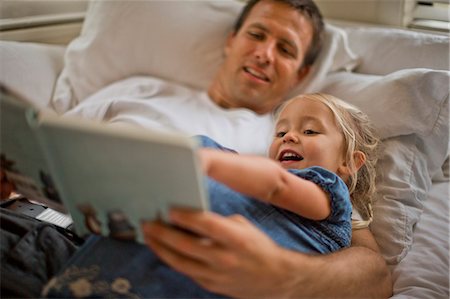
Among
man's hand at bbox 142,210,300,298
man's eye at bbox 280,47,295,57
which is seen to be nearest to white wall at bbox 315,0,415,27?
man's eye at bbox 280,47,295,57

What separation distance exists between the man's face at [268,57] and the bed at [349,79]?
0.20 ft

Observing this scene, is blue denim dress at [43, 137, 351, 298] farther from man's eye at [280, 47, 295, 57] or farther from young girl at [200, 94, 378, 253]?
man's eye at [280, 47, 295, 57]

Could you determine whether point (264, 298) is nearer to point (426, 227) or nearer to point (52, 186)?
point (52, 186)

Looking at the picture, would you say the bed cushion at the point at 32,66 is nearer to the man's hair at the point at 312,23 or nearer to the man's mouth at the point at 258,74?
the man's mouth at the point at 258,74

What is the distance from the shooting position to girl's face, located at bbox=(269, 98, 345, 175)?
85 centimetres

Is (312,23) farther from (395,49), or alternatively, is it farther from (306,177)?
(306,177)

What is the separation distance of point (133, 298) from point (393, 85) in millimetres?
730

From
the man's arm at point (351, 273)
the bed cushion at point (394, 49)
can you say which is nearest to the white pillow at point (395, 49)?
the bed cushion at point (394, 49)

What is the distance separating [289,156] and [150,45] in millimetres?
666

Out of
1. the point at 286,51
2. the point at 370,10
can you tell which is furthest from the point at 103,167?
the point at 370,10

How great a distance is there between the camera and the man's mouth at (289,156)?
2.83ft

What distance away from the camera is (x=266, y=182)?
2.04ft

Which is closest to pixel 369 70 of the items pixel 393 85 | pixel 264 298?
pixel 393 85

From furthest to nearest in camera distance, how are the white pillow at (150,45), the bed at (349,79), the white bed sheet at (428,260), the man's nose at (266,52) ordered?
1. the white pillow at (150,45)
2. the man's nose at (266,52)
3. the bed at (349,79)
4. the white bed sheet at (428,260)
